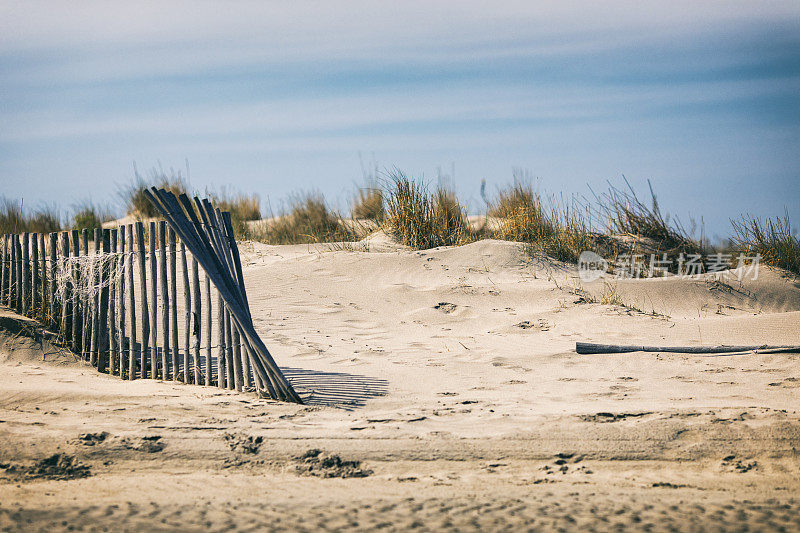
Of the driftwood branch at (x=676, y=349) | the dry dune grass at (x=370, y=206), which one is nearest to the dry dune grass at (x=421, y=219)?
the dry dune grass at (x=370, y=206)

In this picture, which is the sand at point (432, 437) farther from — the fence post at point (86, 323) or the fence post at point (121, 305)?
the fence post at point (121, 305)

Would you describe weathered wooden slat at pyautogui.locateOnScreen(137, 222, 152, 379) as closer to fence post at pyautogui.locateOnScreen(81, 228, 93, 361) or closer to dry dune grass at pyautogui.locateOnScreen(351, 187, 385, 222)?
fence post at pyautogui.locateOnScreen(81, 228, 93, 361)

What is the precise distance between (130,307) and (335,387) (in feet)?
5.64

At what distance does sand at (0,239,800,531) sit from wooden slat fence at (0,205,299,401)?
0.20 meters

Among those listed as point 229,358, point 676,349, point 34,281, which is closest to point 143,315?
point 229,358

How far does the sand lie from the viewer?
2.58 m

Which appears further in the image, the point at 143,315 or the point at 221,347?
the point at 143,315

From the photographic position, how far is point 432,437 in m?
3.36

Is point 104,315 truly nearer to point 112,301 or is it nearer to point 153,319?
Answer: point 112,301

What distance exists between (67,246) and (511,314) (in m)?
4.37

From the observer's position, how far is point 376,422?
143 inches

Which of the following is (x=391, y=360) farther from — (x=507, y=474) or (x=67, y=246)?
(x=67, y=246)

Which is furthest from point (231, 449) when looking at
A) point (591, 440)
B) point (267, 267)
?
point (267, 267)

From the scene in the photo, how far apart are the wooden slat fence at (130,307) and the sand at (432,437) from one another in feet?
0.65
